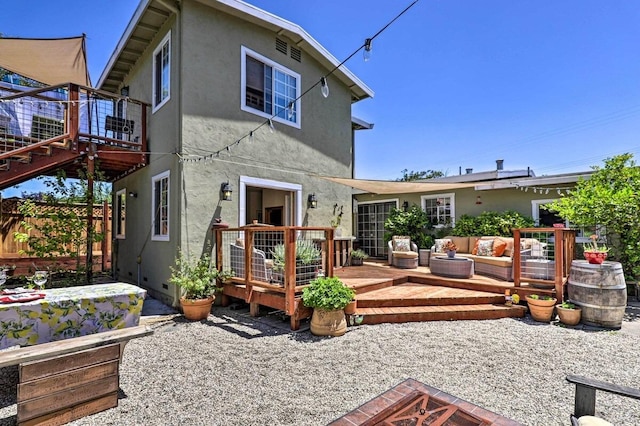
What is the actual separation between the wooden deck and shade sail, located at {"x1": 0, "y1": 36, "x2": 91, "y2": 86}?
976 cm

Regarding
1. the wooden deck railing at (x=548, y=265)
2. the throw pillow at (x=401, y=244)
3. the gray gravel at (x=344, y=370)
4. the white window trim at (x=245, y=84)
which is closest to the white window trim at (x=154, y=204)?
the gray gravel at (x=344, y=370)

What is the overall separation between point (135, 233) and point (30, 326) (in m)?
6.24

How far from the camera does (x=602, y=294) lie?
536cm

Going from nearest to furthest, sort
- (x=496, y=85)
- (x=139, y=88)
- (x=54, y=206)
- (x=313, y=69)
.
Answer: (x=54, y=206), (x=139, y=88), (x=313, y=69), (x=496, y=85)

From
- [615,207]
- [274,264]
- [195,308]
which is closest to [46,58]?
[195,308]

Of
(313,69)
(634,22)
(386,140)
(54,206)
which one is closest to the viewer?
(54,206)

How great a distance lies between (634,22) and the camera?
820 centimetres

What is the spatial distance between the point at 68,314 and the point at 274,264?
3.20 meters

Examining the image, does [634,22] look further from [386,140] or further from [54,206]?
[386,140]

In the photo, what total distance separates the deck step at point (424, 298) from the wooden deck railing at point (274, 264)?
1.06m

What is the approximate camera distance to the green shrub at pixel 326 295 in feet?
16.1

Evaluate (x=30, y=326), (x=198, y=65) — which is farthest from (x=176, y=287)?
(x=198, y=65)

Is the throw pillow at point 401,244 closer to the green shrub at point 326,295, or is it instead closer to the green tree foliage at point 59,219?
the green shrub at point 326,295

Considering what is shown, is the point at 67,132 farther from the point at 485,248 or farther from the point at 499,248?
the point at 499,248
